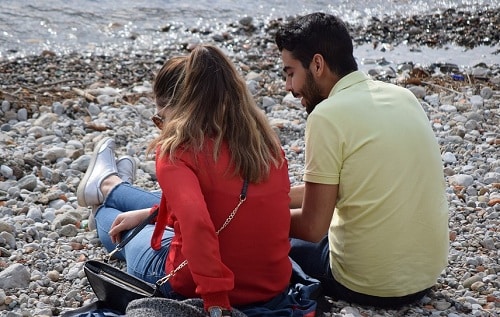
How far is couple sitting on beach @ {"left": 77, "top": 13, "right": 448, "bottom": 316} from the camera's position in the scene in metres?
3.45

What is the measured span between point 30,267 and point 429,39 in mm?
8206

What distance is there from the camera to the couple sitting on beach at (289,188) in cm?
345

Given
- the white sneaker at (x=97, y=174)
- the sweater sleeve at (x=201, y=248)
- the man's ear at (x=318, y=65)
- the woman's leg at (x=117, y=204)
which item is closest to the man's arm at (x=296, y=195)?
the man's ear at (x=318, y=65)

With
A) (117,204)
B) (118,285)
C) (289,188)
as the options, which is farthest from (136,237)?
(289,188)

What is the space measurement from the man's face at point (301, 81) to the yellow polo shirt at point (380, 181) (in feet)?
0.48

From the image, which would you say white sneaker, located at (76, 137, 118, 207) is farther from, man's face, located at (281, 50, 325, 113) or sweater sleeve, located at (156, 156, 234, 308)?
sweater sleeve, located at (156, 156, 234, 308)

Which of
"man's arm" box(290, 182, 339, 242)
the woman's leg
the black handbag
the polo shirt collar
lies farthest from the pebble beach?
the polo shirt collar

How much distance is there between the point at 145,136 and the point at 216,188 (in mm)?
3882

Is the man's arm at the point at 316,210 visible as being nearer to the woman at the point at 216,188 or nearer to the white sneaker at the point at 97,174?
the woman at the point at 216,188

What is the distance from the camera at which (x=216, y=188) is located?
3457 mm

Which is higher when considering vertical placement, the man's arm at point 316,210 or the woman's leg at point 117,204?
the man's arm at point 316,210

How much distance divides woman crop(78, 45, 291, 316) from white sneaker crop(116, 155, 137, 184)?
60.8 inches

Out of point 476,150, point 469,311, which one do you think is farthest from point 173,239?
point 476,150

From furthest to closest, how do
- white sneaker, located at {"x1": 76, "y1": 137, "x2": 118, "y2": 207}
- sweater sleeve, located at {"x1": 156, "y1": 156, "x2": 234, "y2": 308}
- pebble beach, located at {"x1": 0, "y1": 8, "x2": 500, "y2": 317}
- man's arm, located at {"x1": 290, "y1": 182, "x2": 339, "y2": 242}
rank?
white sneaker, located at {"x1": 76, "y1": 137, "x2": 118, "y2": 207} < pebble beach, located at {"x1": 0, "y1": 8, "x2": 500, "y2": 317} < man's arm, located at {"x1": 290, "y1": 182, "x2": 339, "y2": 242} < sweater sleeve, located at {"x1": 156, "y1": 156, "x2": 234, "y2": 308}
